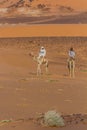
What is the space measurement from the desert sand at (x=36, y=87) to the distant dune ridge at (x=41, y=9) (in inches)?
1523

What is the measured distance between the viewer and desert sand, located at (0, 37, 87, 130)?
499 inches

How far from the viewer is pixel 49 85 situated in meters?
20.0

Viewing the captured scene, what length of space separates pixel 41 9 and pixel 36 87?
6281 centimetres

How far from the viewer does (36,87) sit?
19.3 meters

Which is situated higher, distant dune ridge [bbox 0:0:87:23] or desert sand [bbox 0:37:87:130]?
distant dune ridge [bbox 0:0:87:23]

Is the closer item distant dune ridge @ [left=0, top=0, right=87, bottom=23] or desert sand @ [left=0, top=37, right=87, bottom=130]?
desert sand @ [left=0, top=37, right=87, bottom=130]

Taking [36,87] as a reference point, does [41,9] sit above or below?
above

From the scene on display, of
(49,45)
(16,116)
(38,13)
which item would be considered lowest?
(16,116)

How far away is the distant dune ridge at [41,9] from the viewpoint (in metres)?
78.1

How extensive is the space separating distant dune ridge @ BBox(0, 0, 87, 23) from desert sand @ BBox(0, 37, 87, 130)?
38686 mm

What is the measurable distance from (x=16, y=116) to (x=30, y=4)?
69628 mm

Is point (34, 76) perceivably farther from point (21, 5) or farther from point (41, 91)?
point (21, 5)

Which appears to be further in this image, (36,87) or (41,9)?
(41,9)

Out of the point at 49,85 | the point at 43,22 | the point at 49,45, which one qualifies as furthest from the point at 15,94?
the point at 43,22
